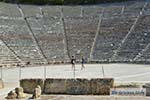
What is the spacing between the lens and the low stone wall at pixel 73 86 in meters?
28.8

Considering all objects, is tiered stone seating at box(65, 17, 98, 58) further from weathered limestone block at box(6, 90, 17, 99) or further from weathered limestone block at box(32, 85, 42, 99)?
weathered limestone block at box(6, 90, 17, 99)

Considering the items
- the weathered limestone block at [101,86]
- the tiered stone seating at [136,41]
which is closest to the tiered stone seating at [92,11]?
the tiered stone seating at [136,41]

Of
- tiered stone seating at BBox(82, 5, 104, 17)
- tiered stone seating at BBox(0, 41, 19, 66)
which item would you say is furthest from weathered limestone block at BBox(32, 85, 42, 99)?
tiered stone seating at BBox(82, 5, 104, 17)

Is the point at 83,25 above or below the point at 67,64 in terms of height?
above

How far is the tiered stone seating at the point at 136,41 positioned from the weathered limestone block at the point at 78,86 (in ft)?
85.3

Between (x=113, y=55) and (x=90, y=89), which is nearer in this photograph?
(x=90, y=89)

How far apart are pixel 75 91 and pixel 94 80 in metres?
1.40

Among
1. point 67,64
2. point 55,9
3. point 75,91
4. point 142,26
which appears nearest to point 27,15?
point 55,9

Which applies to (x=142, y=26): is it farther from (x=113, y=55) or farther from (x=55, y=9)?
(x=55, y=9)

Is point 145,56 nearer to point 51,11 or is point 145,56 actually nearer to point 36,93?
point 51,11

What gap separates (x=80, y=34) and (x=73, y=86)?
36.8m

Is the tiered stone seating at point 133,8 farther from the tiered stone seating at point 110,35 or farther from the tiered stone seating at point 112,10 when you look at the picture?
the tiered stone seating at point 110,35

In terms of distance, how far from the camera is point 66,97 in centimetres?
2812

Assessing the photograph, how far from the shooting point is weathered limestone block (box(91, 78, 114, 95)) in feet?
93.9
